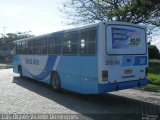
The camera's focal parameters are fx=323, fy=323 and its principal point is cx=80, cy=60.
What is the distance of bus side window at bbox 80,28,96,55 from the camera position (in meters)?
11.9

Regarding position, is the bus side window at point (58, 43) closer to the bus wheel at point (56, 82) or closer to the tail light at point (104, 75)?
the bus wheel at point (56, 82)

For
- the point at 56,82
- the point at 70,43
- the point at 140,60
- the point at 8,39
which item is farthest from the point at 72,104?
the point at 8,39

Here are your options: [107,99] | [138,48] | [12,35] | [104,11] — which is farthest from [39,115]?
[12,35]

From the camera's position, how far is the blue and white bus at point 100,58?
11617mm

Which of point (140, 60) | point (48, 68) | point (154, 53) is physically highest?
point (154, 53)

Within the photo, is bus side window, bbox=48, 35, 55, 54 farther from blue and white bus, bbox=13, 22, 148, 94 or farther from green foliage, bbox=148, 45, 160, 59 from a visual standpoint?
green foliage, bbox=148, 45, 160, 59

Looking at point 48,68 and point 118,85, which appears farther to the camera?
point 48,68

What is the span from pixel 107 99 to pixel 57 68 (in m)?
3.24

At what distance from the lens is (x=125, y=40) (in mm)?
12438

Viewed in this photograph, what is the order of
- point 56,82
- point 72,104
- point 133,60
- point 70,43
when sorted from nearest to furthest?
point 72,104 < point 133,60 < point 70,43 < point 56,82

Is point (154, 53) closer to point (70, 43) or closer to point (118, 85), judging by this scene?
point (70, 43)

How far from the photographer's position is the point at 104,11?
28.9 m

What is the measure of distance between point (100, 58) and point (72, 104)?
6.74ft

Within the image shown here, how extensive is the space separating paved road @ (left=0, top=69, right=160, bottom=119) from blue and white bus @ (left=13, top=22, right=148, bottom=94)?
22.2 inches
